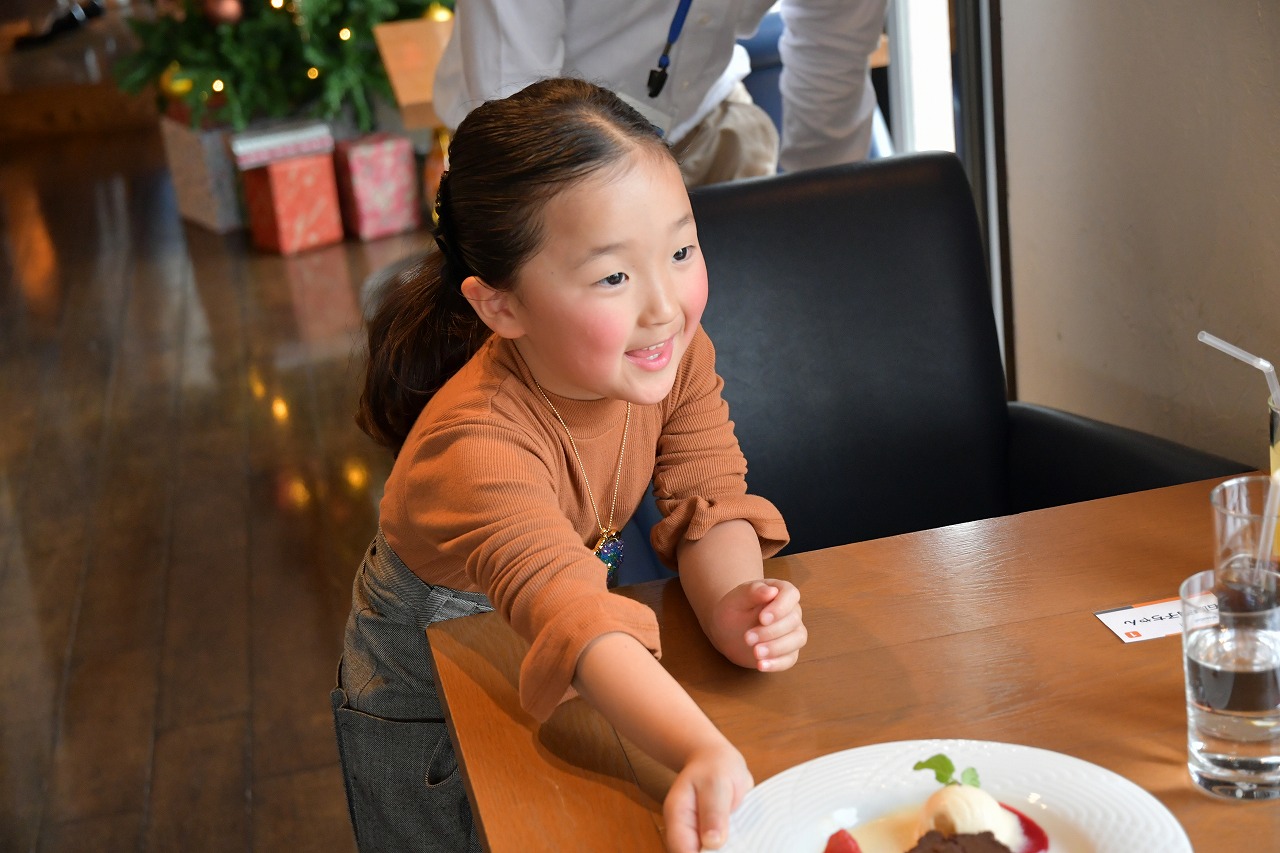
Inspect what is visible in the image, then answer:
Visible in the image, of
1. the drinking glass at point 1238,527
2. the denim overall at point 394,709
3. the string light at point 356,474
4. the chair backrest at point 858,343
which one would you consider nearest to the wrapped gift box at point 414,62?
the string light at point 356,474

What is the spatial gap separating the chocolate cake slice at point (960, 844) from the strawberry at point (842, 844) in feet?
0.11

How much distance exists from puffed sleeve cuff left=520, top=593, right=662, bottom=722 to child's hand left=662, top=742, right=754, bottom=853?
4.6 inches

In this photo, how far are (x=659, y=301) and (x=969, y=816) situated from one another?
0.43 m

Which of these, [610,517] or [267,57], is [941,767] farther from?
[267,57]

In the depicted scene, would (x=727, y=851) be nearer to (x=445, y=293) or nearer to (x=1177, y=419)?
(x=445, y=293)

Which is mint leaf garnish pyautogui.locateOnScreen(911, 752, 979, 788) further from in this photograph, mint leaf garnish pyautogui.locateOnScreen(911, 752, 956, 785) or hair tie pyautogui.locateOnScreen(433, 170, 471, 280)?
hair tie pyautogui.locateOnScreen(433, 170, 471, 280)

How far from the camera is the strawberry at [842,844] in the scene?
79 cm

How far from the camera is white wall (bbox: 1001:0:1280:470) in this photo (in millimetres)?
1347

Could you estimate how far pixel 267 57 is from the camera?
4.89 m

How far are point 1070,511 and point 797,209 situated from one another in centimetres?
55

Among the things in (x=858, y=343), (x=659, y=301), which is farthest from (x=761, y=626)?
(x=858, y=343)

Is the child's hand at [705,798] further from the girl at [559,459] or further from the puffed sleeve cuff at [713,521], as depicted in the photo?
the puffed sleeve cuff at [713,521]

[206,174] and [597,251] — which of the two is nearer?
[597,251]

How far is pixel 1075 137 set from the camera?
1.66 meters
